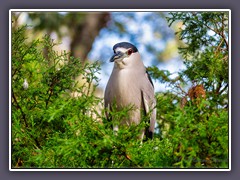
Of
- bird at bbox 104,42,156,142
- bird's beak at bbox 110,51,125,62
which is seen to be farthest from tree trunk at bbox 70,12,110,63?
bird's beak at bbox 110,51,125,62

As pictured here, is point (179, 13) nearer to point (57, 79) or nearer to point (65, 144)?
point (57, 79)

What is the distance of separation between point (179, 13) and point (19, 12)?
0.91 metres

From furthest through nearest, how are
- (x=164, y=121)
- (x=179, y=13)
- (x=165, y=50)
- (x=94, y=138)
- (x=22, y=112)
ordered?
(x=165, y=50), (x=164, y=121), (x=179, y=13), (x=22, y=112), (x=94, y=138)

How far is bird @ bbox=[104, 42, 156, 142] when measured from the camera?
3.12m

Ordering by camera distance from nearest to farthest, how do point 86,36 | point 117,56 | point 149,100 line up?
point 117,56
point 149,100
point 86,36

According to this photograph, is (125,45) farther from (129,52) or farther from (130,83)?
(130,83)

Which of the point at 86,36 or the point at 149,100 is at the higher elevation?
the point at 86,36

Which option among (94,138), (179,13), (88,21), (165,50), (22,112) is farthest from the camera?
(88,21)

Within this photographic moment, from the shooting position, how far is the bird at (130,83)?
312cm

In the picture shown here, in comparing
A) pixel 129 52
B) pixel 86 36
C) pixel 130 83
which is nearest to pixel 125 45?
pixel 129 52

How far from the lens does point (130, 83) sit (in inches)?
130

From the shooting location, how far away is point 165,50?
4.11 meters

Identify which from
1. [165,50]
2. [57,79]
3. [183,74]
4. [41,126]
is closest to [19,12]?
[57,79]

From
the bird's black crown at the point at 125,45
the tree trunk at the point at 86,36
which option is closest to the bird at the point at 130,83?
the bird's black crown at the point at 125,45
